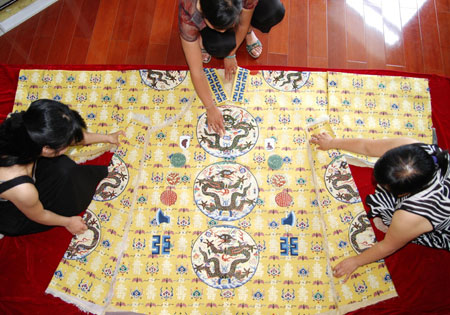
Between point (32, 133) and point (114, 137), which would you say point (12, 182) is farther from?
point (114, 137)

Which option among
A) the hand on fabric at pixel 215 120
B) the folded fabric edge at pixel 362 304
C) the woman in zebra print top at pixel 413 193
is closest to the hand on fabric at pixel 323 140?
the woman in zebra print top at pixel 413 193

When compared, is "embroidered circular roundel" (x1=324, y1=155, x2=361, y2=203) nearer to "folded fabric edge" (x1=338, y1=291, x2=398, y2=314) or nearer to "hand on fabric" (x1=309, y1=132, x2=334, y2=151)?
"hand on fabric" (x1=309, y1=132, x2=334, y2=151)

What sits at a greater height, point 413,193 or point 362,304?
point 413,193

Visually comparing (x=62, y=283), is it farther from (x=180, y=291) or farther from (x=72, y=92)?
(x=72, y=92)

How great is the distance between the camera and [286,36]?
6.91ft

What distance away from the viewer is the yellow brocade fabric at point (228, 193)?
150 centimetres

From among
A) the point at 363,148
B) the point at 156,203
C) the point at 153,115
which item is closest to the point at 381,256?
the point at 363,148

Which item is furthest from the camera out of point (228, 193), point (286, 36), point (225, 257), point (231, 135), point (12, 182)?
point (286, 36)

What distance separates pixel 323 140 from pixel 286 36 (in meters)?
0.83

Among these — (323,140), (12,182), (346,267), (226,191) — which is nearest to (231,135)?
(226,191)

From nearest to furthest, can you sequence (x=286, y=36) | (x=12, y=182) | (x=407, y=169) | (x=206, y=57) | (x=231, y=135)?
1. (x=407, y=169)
2. (x=12, y=182)
3. (x=231, y=135)
4. (x=206, y=57)
5. (x=286, y=36)

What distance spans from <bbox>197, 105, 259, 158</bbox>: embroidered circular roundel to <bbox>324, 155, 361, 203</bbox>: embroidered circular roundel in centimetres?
42

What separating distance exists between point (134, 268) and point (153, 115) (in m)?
0.81

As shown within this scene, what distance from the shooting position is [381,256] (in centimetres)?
138
